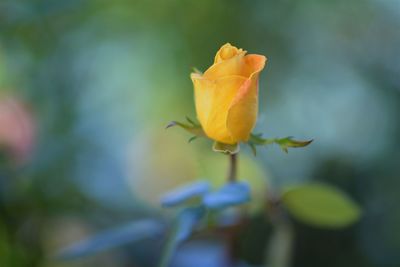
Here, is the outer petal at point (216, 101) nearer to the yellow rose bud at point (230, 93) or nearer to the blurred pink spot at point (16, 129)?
the yellow rose bud at point (230, 93)

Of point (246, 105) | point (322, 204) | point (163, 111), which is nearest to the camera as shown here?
point (246, 105)

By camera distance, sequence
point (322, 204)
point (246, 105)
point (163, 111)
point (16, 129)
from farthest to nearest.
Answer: point (163, 111)
point (16, 129)
point (322, 204)
point (246, 105)

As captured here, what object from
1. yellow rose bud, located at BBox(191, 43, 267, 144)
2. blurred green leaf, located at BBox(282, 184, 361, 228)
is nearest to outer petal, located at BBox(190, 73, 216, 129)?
yellow rose bud, located at BBox(191, 43, 267, 144)

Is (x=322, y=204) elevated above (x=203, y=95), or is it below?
below

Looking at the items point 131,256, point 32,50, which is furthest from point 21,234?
point 32,50

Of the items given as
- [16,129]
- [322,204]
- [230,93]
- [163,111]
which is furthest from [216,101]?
[163,111]

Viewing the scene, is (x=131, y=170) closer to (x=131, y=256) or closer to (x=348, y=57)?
(x=131, y=256)

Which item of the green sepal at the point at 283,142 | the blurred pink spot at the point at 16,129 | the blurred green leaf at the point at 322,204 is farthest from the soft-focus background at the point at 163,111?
the green sepal at the point at 283,142

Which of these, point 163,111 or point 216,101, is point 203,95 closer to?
point 216,101
